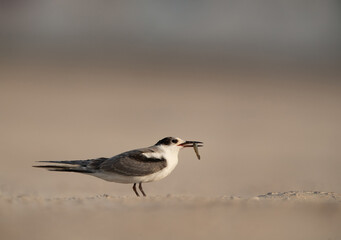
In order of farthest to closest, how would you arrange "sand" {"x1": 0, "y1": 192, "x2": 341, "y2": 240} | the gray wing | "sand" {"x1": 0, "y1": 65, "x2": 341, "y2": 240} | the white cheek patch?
1. the white cheek patch
2. the gray wing
3. "sand" {"x1": 0, "y1": 65, "x2": 341, "y2": 240}
4. "sand" {"x1": 0, "y1": 192, "x2": 341, "y2": 240}

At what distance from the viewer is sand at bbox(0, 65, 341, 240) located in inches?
288

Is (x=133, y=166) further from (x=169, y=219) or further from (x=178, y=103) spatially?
(x=178, y=103)

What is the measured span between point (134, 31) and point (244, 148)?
35666mm

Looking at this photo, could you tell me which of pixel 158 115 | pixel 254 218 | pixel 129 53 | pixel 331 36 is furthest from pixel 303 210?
pixel 331 36

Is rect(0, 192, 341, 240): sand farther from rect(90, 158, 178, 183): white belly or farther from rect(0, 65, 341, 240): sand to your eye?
rect(90, 158, 178, 183): white belly

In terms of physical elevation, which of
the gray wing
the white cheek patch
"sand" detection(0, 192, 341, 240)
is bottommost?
"sand" detection(0, 192, 341, 240)

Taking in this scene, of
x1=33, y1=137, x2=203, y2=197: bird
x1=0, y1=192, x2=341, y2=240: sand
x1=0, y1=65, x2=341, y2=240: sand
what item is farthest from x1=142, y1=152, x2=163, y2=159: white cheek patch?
x1=0, y1=192, x2=341, y2=240: sand

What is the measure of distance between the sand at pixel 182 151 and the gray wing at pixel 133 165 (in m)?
0.41

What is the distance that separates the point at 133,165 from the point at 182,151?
861cm

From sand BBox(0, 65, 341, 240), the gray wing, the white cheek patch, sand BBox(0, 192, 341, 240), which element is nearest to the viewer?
sand BBox(0, 192, 341, 240)

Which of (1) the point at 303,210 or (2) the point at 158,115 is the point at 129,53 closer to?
(2) the point at 158,115

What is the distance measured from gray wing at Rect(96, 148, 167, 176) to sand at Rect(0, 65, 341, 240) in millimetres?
411

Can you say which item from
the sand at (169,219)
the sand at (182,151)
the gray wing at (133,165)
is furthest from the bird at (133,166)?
the sand at (169,219)

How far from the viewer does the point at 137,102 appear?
2580cm
